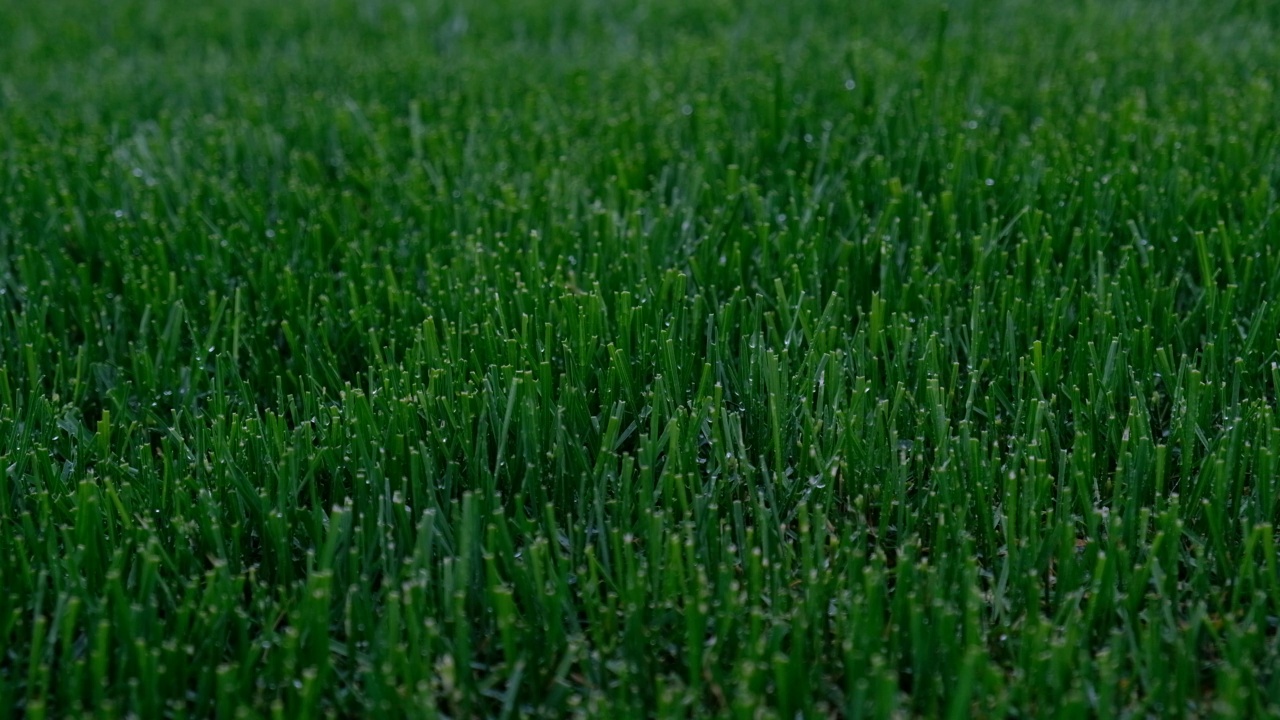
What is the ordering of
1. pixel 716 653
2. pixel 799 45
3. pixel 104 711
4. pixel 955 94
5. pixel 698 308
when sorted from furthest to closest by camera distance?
pixel 799 45
pixel 955 94
pixel 698 308
pixel 716 653
pixel 104 711

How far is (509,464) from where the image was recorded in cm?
204

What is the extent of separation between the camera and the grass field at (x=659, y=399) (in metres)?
1.64

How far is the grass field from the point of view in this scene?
164cm

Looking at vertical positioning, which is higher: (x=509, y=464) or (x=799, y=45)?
(x=799, y=45)

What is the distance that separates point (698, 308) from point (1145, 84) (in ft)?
6.85

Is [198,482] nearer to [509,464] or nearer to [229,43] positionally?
[509,464]

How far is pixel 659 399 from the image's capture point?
82.6 inches

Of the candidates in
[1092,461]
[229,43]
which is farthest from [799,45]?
[1092,461]

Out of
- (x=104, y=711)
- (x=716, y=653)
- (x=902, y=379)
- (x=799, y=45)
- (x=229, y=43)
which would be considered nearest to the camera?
(x=104, y=711)

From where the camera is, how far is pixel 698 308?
2406mm

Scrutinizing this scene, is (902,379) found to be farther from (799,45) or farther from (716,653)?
(799,45)

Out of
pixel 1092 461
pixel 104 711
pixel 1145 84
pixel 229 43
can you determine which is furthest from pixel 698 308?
pixel 229 43

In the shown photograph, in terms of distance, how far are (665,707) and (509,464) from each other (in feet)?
2.03

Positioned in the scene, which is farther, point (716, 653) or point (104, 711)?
point (716, 653)
